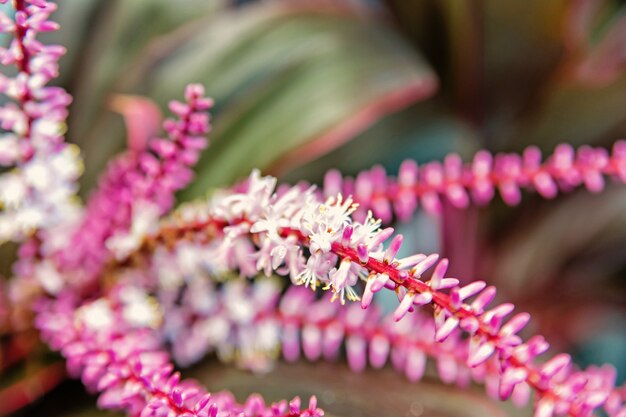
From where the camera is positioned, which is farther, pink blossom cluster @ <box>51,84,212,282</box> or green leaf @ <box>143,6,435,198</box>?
green leaf @ <box>143,6,435,198</box>

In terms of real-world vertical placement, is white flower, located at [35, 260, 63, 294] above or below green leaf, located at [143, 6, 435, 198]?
below

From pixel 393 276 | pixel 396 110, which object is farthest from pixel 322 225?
pixel 396 110

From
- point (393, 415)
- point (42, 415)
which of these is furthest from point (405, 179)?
point (42, 415)

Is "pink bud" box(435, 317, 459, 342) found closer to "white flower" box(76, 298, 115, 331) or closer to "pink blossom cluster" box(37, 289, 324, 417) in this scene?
"pink blossom cluster" box(37, 289, 324, 417)

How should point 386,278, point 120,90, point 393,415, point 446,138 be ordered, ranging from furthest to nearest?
1. point 446,138
2. point 120,90
3. point 393,415
4. point 386,278

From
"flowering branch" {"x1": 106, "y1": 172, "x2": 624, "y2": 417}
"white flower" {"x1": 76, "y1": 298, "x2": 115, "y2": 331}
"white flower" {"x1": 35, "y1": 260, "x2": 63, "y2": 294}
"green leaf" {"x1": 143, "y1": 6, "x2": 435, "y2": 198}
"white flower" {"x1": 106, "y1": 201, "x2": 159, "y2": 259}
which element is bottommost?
"white flower" {"x1": 35, "y1": 260, "x2": 63, "y2": 294}

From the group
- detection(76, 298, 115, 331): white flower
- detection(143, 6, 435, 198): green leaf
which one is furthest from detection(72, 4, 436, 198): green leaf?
detection(76, 298, 115, 331): white flower

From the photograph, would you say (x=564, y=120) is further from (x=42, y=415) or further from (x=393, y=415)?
(x=42, y=415)

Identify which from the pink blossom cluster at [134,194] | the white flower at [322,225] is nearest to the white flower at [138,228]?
the pink blossom cluster at [134,194]
